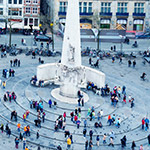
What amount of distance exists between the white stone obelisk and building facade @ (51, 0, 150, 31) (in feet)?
142

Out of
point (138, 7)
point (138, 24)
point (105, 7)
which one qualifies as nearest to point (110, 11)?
point (105, 7)

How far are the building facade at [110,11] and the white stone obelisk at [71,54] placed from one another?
142 feet

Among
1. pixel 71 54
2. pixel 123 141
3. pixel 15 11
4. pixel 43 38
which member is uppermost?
pixel 15 11

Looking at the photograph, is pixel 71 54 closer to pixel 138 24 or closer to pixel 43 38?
pixel 43 38

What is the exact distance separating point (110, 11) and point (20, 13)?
70.3 feet

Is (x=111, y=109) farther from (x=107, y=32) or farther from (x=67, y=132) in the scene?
(x=107, y=32)

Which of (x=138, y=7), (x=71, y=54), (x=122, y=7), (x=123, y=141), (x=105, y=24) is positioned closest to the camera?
(x=123, y=141)

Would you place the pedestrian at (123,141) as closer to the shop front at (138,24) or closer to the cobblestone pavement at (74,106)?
the cobblestone pavement at (74,106)

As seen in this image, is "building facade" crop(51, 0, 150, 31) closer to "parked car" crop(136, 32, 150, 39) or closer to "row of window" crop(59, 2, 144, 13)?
"row of window" crop(59, 2, 144, 13)

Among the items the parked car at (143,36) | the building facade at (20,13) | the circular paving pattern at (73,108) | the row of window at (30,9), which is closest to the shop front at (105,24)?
the parked car at (143,36)

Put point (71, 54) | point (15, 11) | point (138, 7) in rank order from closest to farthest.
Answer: point (71, 54) → point (15, 11) → point (138, 7)

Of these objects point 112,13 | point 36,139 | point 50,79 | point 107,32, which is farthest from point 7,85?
point 112,13

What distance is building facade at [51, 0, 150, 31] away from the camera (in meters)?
93.8

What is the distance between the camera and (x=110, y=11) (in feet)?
310
